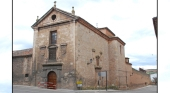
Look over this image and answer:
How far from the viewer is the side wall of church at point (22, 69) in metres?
11.3

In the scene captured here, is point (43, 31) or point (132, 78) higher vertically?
point (43, 31)

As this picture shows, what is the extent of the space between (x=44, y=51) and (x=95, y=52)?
403 cm

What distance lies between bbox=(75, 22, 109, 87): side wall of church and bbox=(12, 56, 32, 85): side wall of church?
3.26m

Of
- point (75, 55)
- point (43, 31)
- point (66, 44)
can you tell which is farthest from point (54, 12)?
point (75, 55)

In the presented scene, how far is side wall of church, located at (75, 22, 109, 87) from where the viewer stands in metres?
11.0

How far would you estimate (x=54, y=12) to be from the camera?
34.1 feet

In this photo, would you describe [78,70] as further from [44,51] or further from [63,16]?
[63,16]

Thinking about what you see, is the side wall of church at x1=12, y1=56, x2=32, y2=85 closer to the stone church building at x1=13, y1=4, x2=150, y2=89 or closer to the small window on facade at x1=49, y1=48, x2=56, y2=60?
the stone church building at x1=13, y1=4, x2=150, y2=89

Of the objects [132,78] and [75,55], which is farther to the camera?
[132,78]

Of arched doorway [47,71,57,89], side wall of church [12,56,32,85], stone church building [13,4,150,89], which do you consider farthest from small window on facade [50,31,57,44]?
side wall of church [12,56,32,85]

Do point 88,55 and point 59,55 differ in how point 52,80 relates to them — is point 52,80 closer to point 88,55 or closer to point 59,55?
point 59,55

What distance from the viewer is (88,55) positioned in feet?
39.7

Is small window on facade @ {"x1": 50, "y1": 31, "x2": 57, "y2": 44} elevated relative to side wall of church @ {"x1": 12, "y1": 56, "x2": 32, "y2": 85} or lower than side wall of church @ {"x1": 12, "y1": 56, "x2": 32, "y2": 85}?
elevated

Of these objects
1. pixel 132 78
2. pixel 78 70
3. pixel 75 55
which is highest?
pixel 75 55
